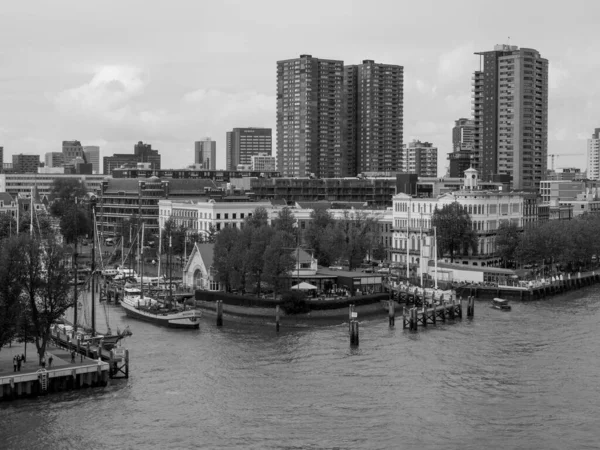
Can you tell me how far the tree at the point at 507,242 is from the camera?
117812 millimetres

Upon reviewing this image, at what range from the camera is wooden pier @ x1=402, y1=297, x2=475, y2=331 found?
250 feet

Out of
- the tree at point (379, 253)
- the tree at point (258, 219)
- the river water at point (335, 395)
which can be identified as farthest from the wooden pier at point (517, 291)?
the tree at point (258, 219)

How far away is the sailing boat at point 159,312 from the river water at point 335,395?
1.34 m

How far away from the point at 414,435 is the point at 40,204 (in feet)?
437

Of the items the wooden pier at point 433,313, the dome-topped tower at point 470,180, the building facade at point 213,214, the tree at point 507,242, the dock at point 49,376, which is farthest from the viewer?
the dome-topped tower at point 470,180

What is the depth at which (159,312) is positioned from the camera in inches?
3177

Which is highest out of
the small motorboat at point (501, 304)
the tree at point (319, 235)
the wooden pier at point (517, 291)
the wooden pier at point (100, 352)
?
the tree at point (319, 235)

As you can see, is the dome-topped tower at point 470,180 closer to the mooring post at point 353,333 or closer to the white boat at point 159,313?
the white boat at point 159,313

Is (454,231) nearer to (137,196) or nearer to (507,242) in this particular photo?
(507,242)

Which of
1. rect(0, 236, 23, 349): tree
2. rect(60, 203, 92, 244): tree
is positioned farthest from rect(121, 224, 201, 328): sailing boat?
rect(60, 203, 92, 244): tree

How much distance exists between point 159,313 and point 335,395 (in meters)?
28.4

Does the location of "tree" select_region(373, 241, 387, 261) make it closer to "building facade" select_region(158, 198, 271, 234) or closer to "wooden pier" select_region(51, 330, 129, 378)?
"building facade" select_region(158, 198, 271, 234)

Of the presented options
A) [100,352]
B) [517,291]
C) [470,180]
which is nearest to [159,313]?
[100,352]

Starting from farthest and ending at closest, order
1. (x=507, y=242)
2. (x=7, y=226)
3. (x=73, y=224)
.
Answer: (x=73, y=224), (x=7, y=226), (x=507, y=242)
